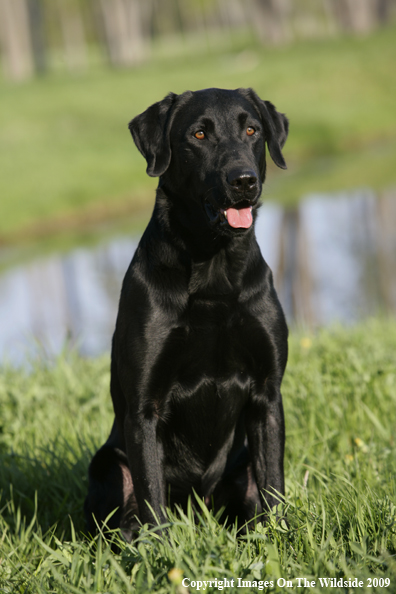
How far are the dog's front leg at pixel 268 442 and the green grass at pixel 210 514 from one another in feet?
0.29

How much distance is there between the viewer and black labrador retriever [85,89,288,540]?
263cm

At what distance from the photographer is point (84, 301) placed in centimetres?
766

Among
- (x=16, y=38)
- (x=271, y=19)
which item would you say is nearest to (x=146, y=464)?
(x=271, y=19)

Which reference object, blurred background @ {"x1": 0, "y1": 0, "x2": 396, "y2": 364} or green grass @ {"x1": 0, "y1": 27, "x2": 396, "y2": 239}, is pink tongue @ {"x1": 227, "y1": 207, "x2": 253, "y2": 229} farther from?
green grass @ {"x1": 0, "y1": 27, "x2": 396, "y2": 239}

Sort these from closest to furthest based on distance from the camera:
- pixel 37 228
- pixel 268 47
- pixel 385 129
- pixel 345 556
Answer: pixel 345 556 < pixel 37 228 < pixel 385 129 < pixel 268 47

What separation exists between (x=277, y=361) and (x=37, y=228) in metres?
10.2

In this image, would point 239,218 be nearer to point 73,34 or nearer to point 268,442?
point 268,442

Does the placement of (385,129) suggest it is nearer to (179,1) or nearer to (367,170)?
(367,170)

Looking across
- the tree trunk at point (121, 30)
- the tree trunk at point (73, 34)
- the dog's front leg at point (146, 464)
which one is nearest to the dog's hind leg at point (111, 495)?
the dog's front leg at point (146, 464)

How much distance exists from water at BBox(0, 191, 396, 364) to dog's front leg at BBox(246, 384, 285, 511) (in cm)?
254

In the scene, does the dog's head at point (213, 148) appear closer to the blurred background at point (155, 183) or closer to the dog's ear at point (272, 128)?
the dog's ear at point (272, 128)

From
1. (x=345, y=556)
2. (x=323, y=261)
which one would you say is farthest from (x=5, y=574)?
(x=323, y=261)

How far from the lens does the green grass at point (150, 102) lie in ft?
43.1

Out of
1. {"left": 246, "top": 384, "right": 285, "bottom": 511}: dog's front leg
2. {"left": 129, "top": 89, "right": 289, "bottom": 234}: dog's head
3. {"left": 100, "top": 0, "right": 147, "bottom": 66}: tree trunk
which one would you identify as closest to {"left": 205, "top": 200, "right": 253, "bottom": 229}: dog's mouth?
{"left": 129, "top": 89, "right": 289, "bottom": 234}: dog's head
